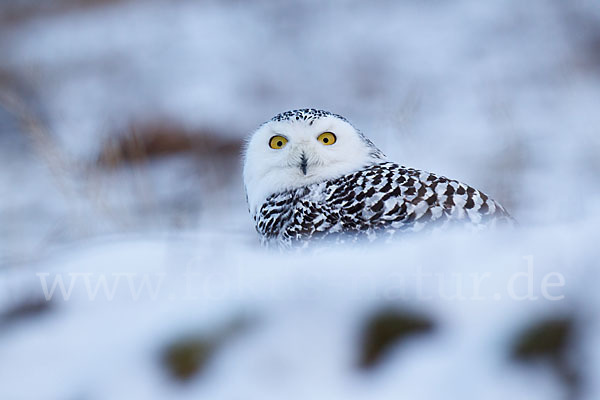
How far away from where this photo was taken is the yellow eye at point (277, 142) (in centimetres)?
411

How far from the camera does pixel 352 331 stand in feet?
5.44

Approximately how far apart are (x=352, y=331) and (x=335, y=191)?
2.07 m

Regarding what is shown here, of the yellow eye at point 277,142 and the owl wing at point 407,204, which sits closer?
the owl wing at point 407,204

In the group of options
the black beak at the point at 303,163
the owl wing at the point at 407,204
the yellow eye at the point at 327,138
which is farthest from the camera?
the yellow eye at the point at 327,138

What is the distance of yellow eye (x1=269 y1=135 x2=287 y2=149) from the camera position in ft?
13.5

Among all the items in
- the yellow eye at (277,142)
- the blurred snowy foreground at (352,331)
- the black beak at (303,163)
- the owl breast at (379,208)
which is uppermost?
the yellow eye at (277,142)

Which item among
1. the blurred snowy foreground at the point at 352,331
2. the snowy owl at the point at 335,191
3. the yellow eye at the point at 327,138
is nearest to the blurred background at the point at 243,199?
the blurred snowy foreground at the point at 352,331

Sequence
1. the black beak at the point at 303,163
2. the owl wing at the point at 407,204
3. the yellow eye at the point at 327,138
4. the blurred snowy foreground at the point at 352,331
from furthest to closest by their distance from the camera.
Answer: the yellow eye at the point at 327,138 → the black beak at the point at 303,163 → the owl wing at the point at 407,204 → the blurred snowy foreground at the point at 352,331

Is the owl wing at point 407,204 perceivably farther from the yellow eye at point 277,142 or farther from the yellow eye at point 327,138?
the yellow eye at point 277,142

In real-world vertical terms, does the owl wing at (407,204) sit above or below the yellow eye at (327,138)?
below

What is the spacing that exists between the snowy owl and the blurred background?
1.15 feet

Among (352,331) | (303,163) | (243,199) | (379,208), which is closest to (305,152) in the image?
(303,163)

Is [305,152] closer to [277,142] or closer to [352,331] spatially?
[277,142]

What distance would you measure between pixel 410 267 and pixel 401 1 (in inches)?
617
